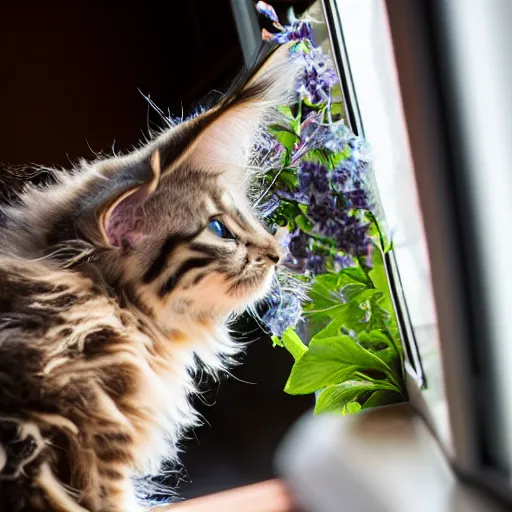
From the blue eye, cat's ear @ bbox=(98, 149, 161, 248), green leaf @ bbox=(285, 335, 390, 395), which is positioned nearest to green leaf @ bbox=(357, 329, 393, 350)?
green leaf @ bbox=(285, 335, 390, 395)

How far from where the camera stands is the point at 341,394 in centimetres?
82

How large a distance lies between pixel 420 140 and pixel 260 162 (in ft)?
1.06

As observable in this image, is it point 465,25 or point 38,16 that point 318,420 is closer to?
point 465,25

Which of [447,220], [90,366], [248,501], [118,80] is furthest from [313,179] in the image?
[118,80]

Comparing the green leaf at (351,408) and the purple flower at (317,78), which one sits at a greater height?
the purple flower at (317,78)

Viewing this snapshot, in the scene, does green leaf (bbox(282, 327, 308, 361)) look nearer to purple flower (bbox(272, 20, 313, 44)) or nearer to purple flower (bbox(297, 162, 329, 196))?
→ purple flower (bbox(297, 162, 329, 196))

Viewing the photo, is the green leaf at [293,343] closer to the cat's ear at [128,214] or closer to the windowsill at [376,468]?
the windowsill at [376,468]

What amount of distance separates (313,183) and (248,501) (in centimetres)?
52

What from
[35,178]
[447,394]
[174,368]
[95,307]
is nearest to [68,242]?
[95,307]

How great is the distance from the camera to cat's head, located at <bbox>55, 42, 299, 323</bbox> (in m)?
0.59

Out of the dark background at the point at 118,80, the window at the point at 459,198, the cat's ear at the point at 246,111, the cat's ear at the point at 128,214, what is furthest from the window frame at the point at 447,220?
the dark background at the point at 118,80

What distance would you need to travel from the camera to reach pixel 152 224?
636 mm

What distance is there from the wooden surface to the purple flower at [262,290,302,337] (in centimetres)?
29

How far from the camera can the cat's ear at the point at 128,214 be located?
571mm
